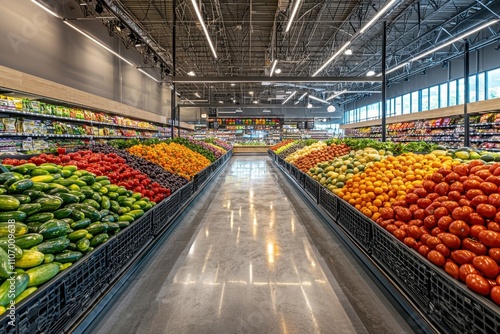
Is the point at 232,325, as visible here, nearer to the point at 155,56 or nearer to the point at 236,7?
the point at 155,56

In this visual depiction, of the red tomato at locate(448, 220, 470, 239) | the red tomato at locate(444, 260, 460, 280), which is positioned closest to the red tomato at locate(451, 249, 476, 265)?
the red tomato at locate(444, 260, 460, 280)

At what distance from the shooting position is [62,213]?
5.89ft

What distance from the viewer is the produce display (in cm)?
132

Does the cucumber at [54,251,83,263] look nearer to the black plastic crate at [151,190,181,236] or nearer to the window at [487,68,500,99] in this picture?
the black plastic crate at [151,190,181,236]

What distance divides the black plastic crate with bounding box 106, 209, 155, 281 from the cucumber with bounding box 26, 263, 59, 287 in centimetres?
49

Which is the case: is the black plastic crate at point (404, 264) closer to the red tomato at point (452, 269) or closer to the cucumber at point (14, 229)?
the red tomato at point (452, 269)

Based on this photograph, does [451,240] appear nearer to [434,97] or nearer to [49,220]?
[49,220]

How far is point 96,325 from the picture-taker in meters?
1.85

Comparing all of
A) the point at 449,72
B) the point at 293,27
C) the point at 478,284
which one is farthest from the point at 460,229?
the point at 449,72

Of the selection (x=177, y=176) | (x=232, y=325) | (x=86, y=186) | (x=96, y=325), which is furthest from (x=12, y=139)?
(x=232, y=325)

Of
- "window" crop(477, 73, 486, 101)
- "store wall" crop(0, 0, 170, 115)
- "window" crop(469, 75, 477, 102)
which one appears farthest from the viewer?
"window" crop(469, 75, 477, 102)

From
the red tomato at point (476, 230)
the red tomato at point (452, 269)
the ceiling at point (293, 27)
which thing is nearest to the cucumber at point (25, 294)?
the red tomato at point (452, 269)

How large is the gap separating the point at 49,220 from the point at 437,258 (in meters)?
2.34

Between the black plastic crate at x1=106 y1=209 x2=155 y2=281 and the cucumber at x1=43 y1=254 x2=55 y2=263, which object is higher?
the cucumber at x1=43 y1=254 x2=55 y2=263
